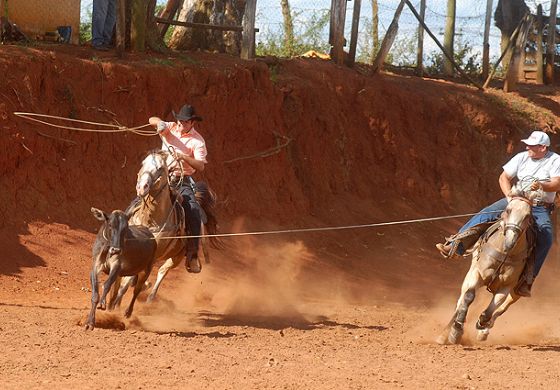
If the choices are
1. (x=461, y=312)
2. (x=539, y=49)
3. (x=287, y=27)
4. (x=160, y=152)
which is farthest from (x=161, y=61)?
(x=539, y=49)

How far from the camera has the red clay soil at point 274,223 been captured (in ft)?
35.4

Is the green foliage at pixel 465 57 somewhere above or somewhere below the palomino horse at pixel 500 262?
above

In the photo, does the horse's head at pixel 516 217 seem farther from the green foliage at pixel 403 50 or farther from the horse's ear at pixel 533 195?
the green foliage at pixel 403 50

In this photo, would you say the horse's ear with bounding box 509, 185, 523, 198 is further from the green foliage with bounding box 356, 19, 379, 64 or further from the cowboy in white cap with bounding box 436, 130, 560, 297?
the green foliage with bounding box 356, 19, 379, 64

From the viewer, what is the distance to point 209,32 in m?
23.1

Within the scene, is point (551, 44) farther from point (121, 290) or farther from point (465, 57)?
point (121, 290)

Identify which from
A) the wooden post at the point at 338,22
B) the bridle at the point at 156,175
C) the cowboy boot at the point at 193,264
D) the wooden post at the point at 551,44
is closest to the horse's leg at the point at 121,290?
the cowboy boot at the point at 193,264

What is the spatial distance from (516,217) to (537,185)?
0.58m

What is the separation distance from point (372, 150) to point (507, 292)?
35.6ft

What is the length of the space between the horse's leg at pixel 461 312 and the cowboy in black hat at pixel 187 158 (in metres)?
3.41

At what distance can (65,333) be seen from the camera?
37.4 feet

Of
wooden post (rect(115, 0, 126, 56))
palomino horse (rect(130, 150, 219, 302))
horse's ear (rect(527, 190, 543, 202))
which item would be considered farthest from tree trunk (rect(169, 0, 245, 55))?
horse's ear (rect(527, 190, 543, 202))

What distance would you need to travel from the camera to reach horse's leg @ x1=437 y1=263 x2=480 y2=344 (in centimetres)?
1270

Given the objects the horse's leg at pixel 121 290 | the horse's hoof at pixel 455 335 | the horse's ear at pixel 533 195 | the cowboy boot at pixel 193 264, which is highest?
the horse's ear at pixel 533 195
